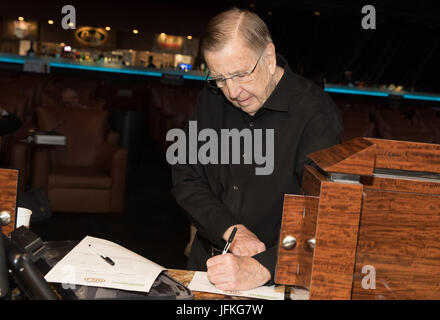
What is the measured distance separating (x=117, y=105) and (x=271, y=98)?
9707mm

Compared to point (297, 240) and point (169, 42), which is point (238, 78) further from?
point (169, 42)

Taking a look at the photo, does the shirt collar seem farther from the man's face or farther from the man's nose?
the man's nose

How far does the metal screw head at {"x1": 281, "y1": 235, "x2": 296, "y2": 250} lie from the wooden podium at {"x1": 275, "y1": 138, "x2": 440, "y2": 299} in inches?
1.9

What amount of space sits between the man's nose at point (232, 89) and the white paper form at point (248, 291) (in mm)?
497

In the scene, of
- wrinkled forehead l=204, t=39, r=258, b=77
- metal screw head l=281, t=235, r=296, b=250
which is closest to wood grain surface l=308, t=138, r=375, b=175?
metal screw head l=281, t=235, r=296, b=250

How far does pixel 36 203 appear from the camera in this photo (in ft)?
4.77

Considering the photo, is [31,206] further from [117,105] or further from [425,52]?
[425,52]

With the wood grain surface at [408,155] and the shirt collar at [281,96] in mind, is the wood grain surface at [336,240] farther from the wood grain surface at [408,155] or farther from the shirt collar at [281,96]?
the shirt collar at [281,96]

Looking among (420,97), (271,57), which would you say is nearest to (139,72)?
(420,97)

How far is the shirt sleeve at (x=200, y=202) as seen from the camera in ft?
5.28

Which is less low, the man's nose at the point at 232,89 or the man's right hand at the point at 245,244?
the man's nose at the point at 232,89

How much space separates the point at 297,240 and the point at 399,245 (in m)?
0.18

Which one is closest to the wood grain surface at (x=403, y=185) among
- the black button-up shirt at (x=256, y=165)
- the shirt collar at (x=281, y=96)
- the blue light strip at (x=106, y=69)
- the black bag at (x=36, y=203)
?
the black button-up shirt at (x=256, y=165)

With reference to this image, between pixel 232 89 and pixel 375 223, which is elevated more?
pixel 232 89
